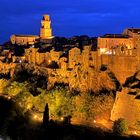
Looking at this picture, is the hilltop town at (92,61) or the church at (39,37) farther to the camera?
the church at (39,37)

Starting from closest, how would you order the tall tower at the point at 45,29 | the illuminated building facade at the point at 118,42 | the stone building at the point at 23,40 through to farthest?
the illuminated building facade at the point at 118,42 → the stone building at the point at 23,40 → the tall tower at the point at 45,29

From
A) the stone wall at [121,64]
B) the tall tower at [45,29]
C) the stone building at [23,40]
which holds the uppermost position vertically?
the tall tower at [45,29]

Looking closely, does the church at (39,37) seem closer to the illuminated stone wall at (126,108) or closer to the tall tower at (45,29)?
the tall tower at (45,29)

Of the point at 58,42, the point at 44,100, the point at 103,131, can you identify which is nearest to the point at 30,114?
the point at 44,100

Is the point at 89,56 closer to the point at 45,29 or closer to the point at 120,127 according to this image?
the point at 120,127

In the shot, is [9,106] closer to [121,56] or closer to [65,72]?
[65,72]

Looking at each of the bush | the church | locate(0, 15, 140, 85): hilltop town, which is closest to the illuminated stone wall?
the bush

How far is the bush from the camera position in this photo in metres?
40.1

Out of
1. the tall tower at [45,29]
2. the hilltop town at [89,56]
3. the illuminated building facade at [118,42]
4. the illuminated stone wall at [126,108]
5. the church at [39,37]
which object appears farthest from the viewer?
the tall tower at [45,29]

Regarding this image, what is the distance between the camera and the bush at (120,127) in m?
40.1

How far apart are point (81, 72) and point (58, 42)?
16779mm

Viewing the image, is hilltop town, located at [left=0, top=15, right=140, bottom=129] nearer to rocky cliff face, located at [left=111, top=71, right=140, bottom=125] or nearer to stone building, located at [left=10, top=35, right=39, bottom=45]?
rocky cliff face, located at [left=111, top=71, right=140, bottom=125]

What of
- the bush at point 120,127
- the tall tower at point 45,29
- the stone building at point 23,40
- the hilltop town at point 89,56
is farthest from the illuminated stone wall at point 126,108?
the tall tower at point 45,29

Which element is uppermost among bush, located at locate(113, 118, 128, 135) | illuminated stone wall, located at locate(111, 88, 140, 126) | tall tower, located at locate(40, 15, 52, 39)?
tall tower, located at locate(40, 15, 52, 39)
